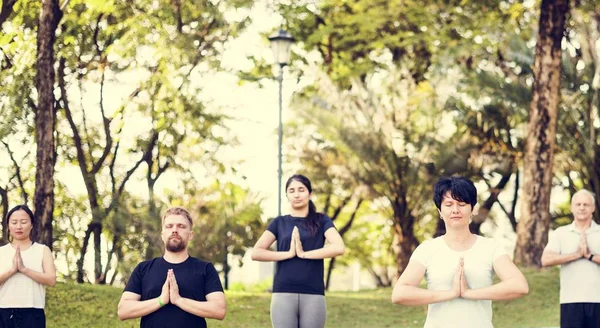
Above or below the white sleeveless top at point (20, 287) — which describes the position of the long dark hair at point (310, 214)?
above

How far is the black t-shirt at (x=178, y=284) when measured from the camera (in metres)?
6.20

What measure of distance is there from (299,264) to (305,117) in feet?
62.8

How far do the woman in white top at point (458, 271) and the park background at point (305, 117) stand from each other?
17378mm

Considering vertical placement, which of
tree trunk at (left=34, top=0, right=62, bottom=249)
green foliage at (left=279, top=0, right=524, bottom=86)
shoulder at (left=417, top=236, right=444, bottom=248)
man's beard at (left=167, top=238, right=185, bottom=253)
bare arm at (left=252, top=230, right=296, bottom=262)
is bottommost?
shoulder at (left=417, top=236, right=444, bottom=248)

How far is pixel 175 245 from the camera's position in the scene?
619cm

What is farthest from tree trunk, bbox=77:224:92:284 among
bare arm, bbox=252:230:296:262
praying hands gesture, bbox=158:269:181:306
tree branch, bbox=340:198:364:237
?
praying hands gesture, bbox=158:269:181:306

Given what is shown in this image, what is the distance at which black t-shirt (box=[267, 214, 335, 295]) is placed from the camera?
9.12 metres

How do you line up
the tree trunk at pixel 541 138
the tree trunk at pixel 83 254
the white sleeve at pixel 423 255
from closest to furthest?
the white sleeve at pixel 423 255 → the tree trunk at pixel 541 138 → the tree trunk at pixel 83 254

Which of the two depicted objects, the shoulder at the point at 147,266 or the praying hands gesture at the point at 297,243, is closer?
the shoulder at the point at 147,266

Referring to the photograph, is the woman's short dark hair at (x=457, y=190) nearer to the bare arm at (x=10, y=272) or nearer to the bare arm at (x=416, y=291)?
the bare arm at (x=416, y=291)

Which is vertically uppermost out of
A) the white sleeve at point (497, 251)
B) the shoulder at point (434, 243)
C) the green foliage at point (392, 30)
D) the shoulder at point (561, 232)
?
the green foliage at point (392, 30)

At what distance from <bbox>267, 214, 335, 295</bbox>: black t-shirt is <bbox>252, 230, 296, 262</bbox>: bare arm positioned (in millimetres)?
56

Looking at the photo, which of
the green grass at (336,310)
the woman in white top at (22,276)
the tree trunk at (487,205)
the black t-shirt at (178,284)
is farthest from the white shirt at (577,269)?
the tree trunk at (487,205)

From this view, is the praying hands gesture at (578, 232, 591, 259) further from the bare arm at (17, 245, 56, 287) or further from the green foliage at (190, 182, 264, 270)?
the green foliage at (190, 182, 264, 270)
